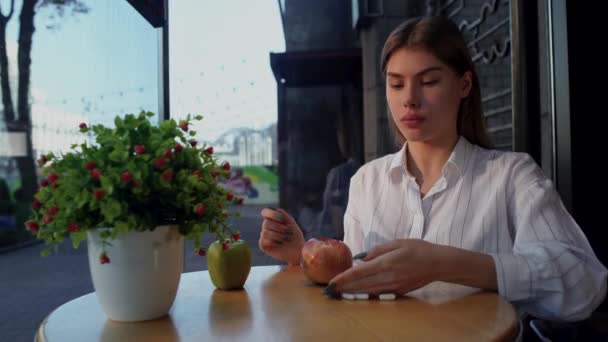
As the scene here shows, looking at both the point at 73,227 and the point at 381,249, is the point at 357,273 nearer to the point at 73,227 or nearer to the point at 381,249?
the point at 381,249

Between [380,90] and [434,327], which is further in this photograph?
[380,90]

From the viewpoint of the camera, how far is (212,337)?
768 mm

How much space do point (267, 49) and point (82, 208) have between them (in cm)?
190

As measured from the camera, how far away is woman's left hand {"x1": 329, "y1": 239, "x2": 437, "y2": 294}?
3.03ft

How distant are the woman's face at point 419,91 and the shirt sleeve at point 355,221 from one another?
28 centimetres

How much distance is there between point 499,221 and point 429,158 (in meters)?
0.26

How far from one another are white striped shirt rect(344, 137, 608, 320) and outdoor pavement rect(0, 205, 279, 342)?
0.73 m

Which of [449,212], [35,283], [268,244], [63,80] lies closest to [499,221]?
[449,212]

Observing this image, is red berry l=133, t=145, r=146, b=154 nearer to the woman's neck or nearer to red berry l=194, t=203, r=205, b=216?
red berry l=194, t=203, r=205, b=216

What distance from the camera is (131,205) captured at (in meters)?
0.80

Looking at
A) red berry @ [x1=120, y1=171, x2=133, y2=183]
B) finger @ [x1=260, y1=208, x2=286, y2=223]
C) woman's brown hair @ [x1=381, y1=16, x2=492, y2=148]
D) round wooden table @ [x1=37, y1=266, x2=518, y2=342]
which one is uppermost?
woman's brown hair @ [x1=381, y1=16, x2=492, y2=148]

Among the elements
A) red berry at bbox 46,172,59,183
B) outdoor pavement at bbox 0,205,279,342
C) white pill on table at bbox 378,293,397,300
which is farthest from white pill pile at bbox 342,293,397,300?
outdoor pavement at bbox 0,205,279,342

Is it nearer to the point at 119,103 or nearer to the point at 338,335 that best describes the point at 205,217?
the point at 338,335

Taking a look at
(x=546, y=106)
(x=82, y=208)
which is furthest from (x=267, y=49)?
(x=82, y=208)
